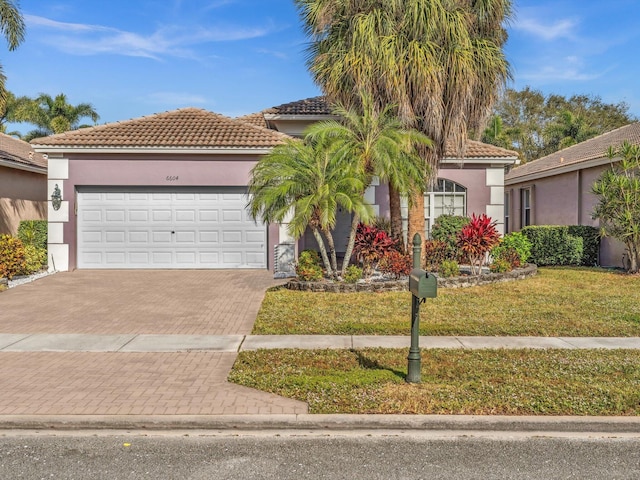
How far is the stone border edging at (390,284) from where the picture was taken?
12.5 m

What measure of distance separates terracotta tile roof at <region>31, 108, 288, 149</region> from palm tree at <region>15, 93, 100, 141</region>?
69.0ft

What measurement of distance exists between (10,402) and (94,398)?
82cm

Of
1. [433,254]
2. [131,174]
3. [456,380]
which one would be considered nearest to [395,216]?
[433,254]

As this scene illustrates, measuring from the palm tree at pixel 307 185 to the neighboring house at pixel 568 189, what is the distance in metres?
9.82

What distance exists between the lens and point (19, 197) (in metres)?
19.5

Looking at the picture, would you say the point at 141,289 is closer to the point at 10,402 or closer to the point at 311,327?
the point at 311,327

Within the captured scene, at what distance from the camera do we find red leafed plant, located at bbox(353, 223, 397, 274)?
13375 mm

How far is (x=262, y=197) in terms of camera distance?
12.4 m

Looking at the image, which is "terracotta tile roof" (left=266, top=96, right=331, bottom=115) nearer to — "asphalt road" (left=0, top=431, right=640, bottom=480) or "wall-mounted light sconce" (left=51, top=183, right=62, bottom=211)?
"wall-mounted light sconce" (left=51, top=183, right=62, bottom=211)

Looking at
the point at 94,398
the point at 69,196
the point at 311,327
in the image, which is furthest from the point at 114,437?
the point at 69,196

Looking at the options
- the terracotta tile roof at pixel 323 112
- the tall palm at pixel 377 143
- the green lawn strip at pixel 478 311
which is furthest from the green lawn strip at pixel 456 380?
the terracotta tile roof at pixel 323 112

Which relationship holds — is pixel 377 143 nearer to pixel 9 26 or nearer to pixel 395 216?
pixel 395 216

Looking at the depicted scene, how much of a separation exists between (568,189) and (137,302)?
54.9ft

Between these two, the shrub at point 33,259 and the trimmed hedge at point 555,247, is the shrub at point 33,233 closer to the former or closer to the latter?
the shrub at point 33,259
